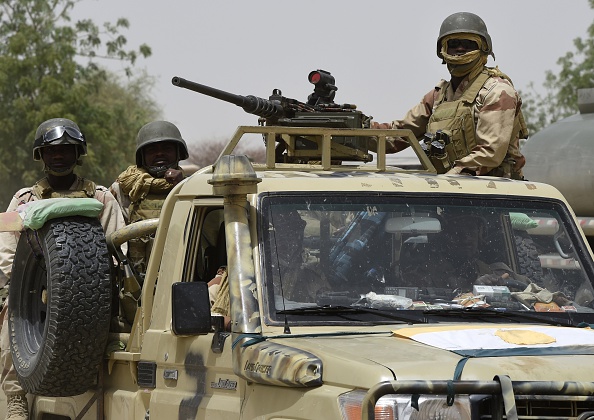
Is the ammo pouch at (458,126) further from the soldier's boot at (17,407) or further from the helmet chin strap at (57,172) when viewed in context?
the soldier's boot at (17,407)

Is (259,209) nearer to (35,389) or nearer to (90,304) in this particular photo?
(90,304)

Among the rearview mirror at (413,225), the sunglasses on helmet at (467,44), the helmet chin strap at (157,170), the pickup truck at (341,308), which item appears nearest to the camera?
the pickup truck at (341,308)

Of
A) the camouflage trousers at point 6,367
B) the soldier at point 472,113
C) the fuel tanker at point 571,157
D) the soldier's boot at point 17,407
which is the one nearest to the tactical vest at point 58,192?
the camouflage trousers at point 6,367

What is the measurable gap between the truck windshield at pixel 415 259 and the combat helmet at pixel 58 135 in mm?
2938

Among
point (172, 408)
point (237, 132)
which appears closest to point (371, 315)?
point (172, 408)

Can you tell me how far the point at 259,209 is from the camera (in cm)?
515

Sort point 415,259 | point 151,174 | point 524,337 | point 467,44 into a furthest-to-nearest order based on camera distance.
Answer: point 151,174
point 467,44
point 415,259
point 524,337

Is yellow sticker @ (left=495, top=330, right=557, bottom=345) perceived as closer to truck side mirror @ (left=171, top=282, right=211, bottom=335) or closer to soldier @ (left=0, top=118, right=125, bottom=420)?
truck side mirror @ (left=171, top=282, right=211, bottom=335)

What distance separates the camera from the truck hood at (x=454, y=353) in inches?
157

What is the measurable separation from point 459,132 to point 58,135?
2.47 meters

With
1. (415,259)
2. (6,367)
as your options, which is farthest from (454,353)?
(6,367)

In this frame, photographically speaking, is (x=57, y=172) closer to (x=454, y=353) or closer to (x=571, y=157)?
(x=454, y=353)

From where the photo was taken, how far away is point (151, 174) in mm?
8211

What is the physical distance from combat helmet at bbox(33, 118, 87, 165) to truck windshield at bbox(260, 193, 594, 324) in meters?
2.94
